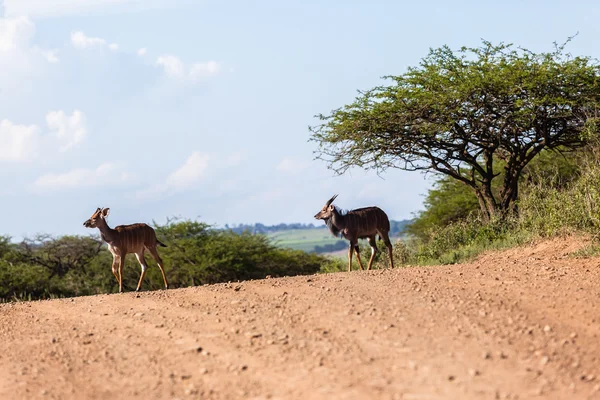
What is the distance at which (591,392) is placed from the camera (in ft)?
23.0

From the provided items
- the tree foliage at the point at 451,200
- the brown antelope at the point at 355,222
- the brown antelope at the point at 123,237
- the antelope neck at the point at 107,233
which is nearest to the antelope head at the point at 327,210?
the brown antelope at the point at 355,222

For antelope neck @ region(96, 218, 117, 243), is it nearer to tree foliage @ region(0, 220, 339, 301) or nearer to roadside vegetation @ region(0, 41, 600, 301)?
roadside vegetation @ region(0, 41, 600, 301)

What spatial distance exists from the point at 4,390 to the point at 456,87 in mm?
16660

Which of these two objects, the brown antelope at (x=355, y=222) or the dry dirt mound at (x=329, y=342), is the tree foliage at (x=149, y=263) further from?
the dry dirt mound at (x=329, y=342)

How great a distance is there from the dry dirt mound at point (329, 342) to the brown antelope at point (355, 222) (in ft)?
14.1

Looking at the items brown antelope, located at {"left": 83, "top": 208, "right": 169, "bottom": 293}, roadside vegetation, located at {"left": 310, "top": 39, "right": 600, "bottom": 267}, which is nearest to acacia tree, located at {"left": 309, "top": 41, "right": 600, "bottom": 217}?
roadside vegetation, located at {"left": 310, "top": 39, "right": 600, "bottom": 267}

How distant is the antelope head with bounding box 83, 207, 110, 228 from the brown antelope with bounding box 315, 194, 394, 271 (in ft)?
13.6

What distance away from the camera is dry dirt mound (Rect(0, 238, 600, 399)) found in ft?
23.9

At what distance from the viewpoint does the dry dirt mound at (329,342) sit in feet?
23.9

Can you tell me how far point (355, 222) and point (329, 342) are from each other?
8064 millimetres

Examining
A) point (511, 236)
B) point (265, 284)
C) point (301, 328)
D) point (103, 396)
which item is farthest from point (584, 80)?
point (103, 396)

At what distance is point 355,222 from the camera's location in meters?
16.3

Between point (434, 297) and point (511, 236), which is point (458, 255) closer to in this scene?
point (511, 236)

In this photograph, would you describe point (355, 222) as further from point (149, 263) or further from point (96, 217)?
point (149, 263)
